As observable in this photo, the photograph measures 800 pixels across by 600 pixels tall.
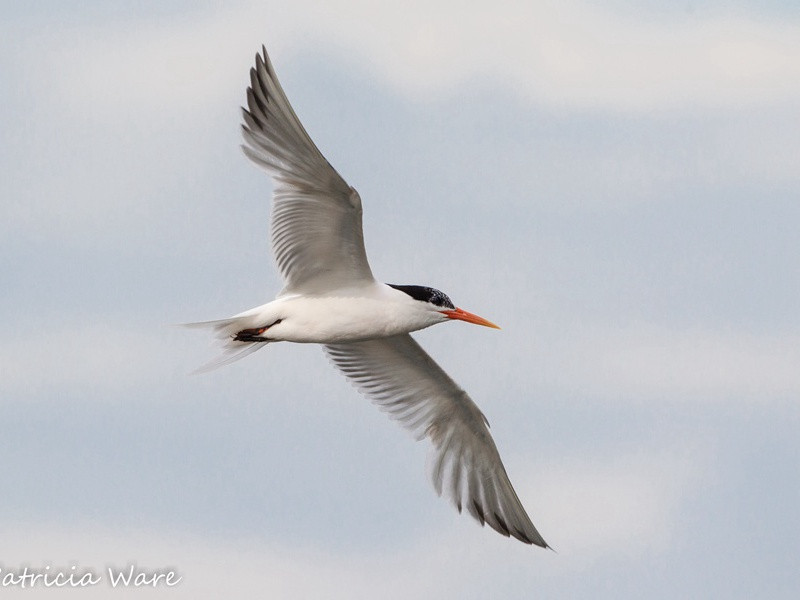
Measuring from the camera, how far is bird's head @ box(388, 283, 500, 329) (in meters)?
12.3

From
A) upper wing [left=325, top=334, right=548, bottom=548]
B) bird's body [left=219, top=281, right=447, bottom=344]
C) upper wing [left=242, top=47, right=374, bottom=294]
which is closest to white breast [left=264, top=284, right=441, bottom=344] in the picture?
bird's body [left=219, top=281, right=447, bottom=344]

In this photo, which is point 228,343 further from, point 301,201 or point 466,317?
point 466,317

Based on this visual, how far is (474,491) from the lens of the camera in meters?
13.7

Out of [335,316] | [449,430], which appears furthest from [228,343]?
[449,430]

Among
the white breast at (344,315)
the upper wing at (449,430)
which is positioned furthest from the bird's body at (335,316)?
the upper wing at (449,430)

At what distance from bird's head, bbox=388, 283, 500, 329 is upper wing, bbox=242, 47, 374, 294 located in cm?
41

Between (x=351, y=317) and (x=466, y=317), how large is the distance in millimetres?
1208

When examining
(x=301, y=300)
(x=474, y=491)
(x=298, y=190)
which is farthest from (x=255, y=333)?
(x=474, y=491)

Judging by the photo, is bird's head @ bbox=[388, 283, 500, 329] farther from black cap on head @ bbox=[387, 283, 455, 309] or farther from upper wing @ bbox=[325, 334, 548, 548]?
upper wing @ bbox=[325, 334, 548, 548]

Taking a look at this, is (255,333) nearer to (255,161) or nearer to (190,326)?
(190,326)

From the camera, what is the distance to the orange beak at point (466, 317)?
12592mm

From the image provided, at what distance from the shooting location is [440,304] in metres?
12.5

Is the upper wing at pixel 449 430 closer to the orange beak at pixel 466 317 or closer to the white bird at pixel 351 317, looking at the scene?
the white bird at pixel 351 317

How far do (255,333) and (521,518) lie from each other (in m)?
3.52
